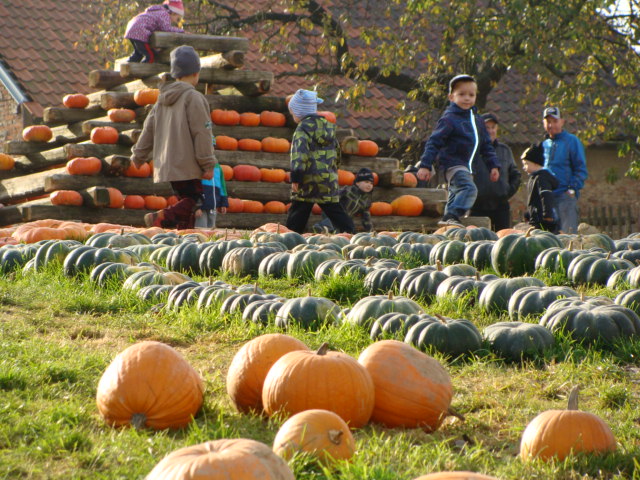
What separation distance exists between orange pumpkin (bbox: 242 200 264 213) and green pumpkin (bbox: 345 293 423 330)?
8811 mm

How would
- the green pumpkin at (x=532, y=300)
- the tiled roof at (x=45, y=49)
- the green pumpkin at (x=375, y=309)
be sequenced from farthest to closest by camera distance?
the tiled roof at (x=45, y=49)
the green pumpkin at (x=532, y=300)
the green pumpkin at (x=375, y=309)

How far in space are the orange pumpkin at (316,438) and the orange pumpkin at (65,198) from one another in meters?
10.2

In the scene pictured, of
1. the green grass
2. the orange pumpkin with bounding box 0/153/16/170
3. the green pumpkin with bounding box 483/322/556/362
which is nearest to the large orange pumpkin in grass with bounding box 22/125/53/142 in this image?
the orange pumpkin with bounding box 0/153/16/170

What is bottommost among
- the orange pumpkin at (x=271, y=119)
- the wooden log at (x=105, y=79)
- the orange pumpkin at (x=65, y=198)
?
the orange pumpkin at (x=65, y=198)

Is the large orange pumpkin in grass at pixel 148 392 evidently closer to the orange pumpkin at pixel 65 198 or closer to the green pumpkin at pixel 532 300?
the green pumpkin at pixel 532 300

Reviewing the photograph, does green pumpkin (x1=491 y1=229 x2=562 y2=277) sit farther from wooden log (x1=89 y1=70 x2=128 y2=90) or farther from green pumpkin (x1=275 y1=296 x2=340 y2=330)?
wooden log (x1=89 y1=70 x2=128 y2=90)

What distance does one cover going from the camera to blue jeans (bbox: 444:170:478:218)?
10648 mm

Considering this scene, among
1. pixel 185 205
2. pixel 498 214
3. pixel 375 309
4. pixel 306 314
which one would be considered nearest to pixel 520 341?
pixel 375 309

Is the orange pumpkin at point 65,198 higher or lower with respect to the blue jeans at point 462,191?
lower

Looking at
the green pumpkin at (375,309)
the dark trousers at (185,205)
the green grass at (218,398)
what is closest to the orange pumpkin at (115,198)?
the dark trousers at (185,205)

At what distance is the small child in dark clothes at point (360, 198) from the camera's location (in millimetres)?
13203

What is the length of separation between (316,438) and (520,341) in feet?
6.63

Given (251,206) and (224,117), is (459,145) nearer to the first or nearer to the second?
(251,206)

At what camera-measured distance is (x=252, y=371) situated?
3.39 m
